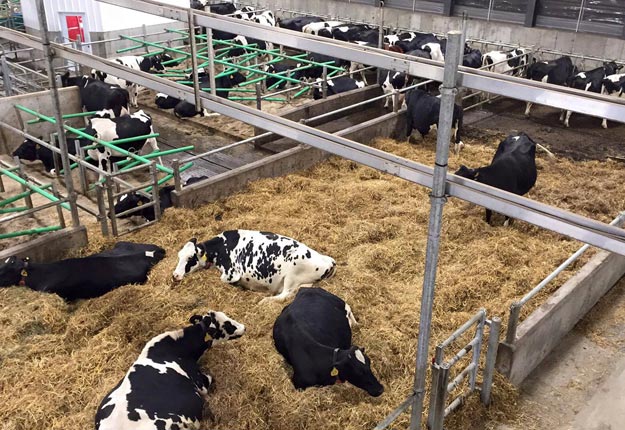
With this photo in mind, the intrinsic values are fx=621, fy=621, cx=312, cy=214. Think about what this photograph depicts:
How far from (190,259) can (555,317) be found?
3741mm

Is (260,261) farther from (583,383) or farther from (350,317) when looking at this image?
(583,383)

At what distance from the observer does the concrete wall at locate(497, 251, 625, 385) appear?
5.32 m

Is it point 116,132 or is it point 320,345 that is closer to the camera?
point 320,345

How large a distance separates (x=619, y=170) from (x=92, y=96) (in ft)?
30.7

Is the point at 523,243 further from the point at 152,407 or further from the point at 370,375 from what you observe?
the point at 152,407

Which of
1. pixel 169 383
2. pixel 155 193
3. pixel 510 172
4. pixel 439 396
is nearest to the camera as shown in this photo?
pixel 439 396

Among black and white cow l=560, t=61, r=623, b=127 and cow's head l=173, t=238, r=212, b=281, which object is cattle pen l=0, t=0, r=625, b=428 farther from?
black and white cow l=560, t=61, r=623, b=127

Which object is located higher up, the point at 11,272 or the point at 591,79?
the point at 591,79

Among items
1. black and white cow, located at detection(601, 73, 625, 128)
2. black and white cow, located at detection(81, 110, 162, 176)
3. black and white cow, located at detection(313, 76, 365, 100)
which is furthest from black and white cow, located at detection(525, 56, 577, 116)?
black and white cow, located at detection(81, 110, 162, 176)

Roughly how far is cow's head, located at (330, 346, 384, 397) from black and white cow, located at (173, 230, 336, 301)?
148 centimetres

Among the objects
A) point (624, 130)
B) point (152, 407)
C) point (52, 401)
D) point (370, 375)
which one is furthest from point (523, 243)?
point (624, 130)

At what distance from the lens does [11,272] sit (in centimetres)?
639

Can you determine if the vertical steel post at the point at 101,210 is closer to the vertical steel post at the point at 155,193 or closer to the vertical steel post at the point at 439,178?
the vertical steel post at the point at 155,193

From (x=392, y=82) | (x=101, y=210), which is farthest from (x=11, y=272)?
(x=392, y=82)
